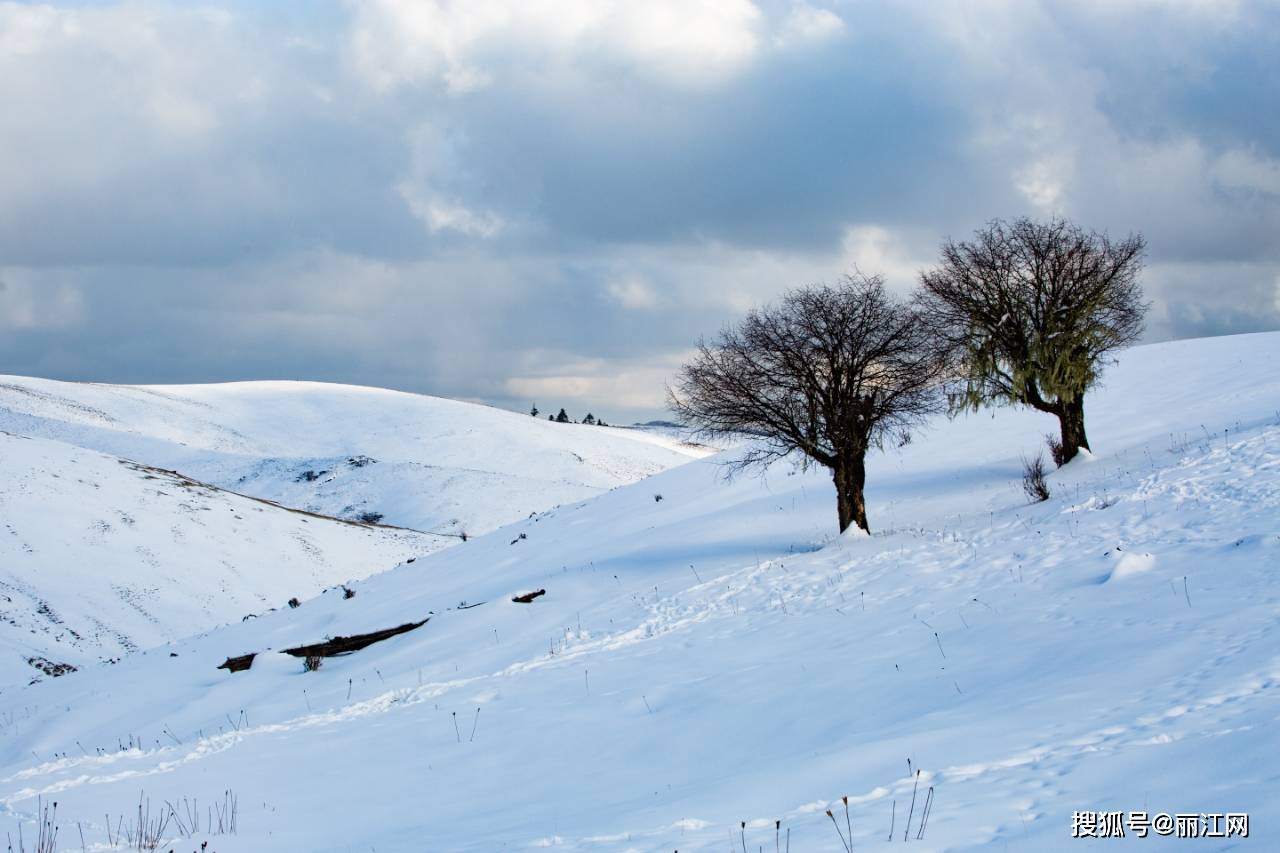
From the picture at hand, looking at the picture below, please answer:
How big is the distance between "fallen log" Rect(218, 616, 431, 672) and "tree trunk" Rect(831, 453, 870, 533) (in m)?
10.8

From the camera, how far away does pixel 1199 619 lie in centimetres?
1135

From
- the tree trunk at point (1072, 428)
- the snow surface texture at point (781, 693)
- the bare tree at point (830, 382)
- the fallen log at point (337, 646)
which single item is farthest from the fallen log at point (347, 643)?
the tree trunk at point (1072, 428)

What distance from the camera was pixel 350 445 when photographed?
366ft

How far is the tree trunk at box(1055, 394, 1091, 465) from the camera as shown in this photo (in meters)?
26.0

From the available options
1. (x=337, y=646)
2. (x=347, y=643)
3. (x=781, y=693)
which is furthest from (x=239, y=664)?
(x=781, y=693)

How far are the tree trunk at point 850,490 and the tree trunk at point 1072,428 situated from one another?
7.07 metres

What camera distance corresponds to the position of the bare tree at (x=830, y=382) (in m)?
22.9

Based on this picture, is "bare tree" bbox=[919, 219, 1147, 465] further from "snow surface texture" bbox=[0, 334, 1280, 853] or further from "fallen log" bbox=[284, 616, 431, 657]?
"fallen log" bbox=[284, 616, 431, 657]

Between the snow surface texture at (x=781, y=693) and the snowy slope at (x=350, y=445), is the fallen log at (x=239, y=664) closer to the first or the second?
the snow surface texture at (x=781, y=693)

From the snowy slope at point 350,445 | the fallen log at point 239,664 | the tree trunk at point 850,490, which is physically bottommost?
the fallen log at point 239,664

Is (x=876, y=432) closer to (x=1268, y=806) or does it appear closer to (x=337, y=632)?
(x=337, y=632)

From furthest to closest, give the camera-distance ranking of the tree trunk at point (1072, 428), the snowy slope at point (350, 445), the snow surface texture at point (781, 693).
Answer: the snowy slope at point (350, 445)
the tree trunk at point (1072, 428)
the snow surface texture at point (781, 693)

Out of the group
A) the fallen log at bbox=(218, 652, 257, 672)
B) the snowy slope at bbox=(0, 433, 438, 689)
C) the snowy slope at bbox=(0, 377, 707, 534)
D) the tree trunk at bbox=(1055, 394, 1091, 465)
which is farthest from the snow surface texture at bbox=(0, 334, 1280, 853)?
the snowy slope at bbox=(0, 377, 707, 534)

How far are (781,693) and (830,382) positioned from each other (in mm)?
11635
